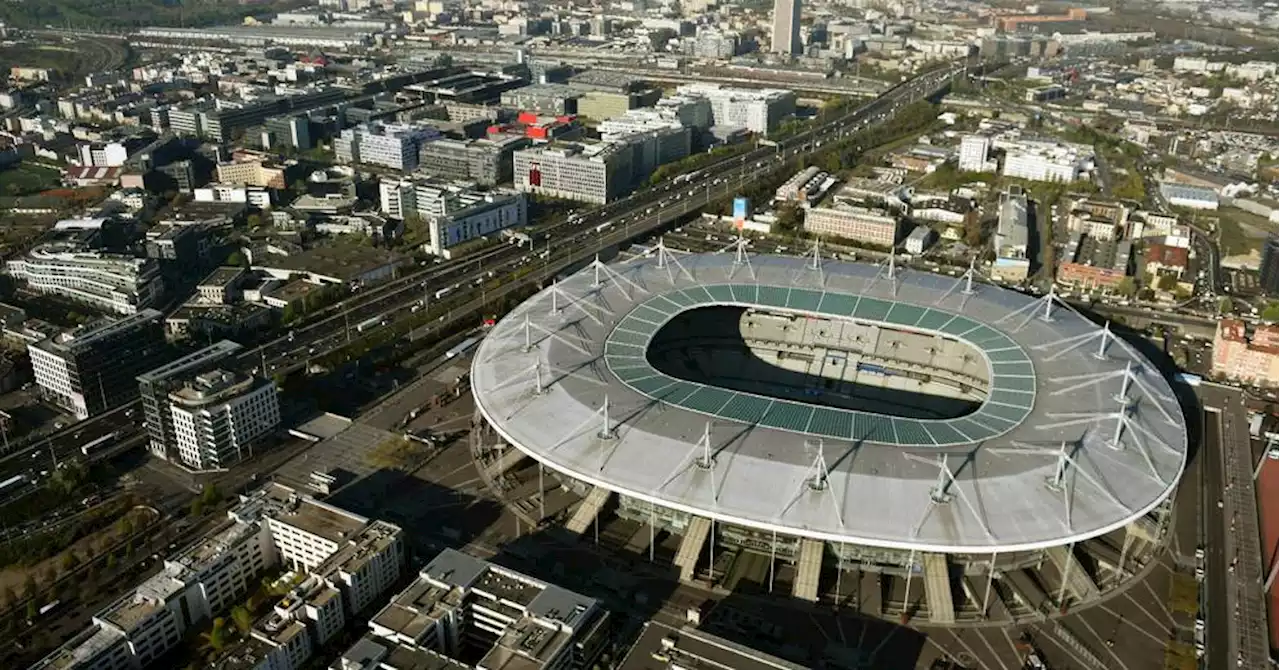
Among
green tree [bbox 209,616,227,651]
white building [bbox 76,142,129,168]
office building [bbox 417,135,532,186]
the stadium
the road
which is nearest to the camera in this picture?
green tree [bbox 209,616,227,651]

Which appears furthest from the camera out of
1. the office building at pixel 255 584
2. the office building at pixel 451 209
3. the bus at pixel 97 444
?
the office building at pixel 451 209

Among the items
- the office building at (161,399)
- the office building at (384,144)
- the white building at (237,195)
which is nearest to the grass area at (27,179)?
the white building at (237,195)

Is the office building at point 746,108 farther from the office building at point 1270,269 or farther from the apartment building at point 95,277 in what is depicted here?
the apartment building at point 95,277

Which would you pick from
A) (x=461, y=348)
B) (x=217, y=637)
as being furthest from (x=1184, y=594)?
(x=461, y=348)

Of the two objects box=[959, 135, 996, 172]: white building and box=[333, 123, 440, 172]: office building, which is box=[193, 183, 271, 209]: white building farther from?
box=[959, 135, 996, 172]: white building

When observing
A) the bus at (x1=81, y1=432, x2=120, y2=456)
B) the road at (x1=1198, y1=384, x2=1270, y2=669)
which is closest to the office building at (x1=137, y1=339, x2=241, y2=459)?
the bus at (x1=81, y1=432, x2=120, y2=456)

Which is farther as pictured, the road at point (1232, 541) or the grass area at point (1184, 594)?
the grass area at point (1184, 594)

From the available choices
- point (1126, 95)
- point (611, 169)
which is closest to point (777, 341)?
point (611, 169)

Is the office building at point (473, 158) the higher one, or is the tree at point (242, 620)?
the office building at point (473, 158)
